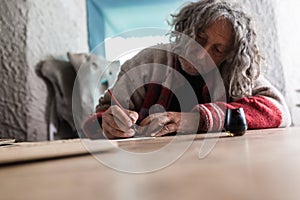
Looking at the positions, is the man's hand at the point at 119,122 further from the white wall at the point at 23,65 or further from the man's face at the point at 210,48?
the white wall at the point at 23,65

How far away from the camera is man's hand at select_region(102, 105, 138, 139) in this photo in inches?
31.1

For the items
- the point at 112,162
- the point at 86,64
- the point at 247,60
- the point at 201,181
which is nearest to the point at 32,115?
the point at 86,64

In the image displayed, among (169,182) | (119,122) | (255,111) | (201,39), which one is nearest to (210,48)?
(201,39)

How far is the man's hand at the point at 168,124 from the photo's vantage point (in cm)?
79

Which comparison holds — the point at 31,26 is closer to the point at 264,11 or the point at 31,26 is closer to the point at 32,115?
the point at 32,115

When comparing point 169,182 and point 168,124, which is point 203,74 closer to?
point 168,124

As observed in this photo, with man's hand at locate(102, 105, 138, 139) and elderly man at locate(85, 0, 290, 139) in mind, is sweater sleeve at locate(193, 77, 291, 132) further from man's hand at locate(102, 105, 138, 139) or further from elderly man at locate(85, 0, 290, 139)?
man's hand at locate(102, 105, 138, 139)

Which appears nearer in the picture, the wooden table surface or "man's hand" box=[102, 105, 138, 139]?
the wooden table surface

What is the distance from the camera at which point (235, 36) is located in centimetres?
101

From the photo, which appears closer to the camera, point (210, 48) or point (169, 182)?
point (169, 182)

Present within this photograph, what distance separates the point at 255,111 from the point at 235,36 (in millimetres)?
257

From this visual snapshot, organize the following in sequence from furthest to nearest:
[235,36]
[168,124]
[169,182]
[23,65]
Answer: [23,65]
[235,36]
[168,124]
[169,182]

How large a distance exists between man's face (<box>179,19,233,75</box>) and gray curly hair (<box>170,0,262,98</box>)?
0.05 ft

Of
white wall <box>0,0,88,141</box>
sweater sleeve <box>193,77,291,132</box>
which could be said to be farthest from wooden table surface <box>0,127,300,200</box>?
white wall <box>0,0,88,141</box>
